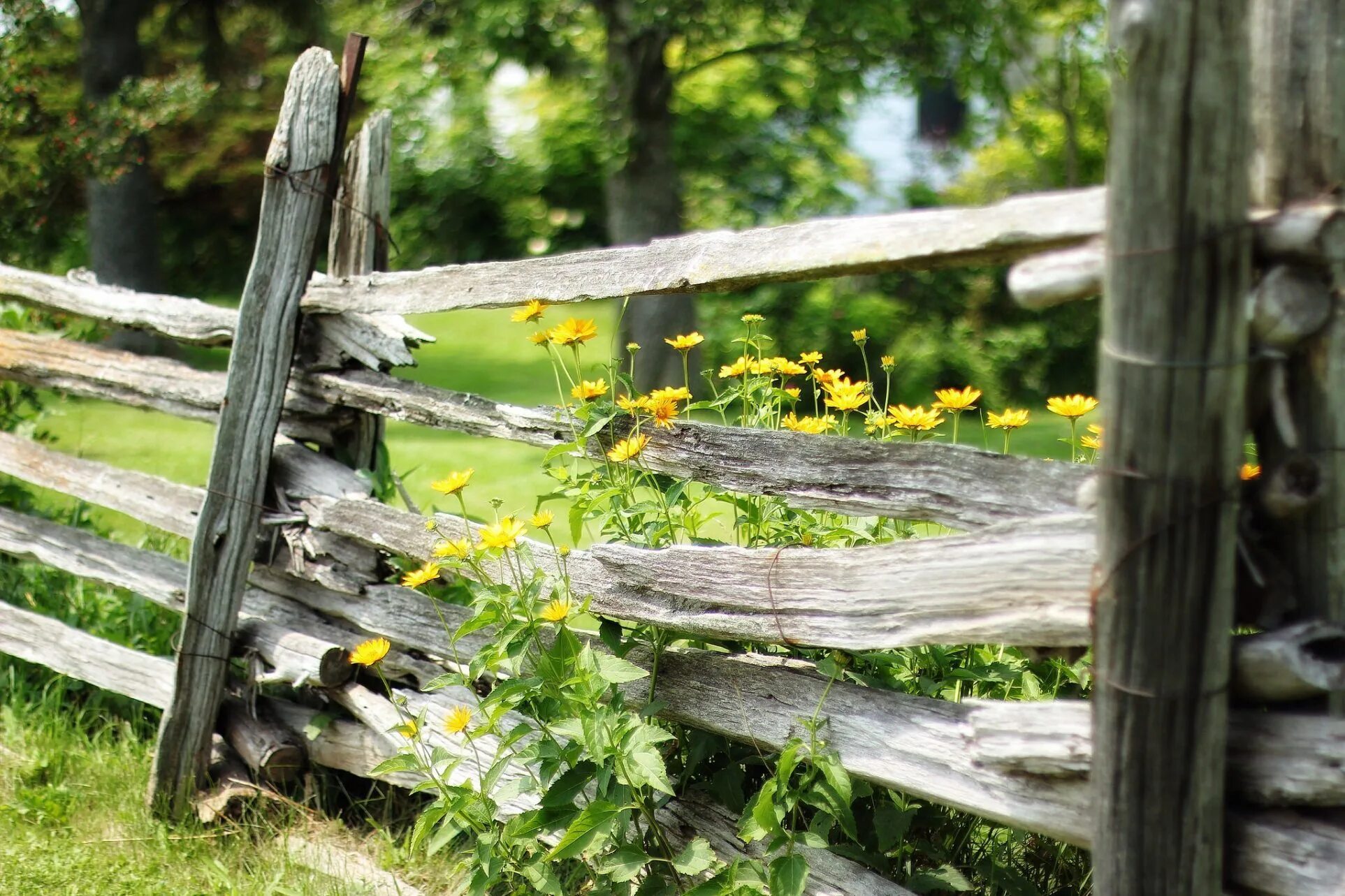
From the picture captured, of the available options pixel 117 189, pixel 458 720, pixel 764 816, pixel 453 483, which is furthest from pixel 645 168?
pixel 764 816

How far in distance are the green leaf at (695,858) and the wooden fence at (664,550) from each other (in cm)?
12

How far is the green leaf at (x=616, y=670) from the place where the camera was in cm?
254

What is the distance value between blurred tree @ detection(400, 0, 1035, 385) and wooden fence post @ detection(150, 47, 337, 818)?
528 cm

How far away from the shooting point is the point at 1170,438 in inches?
67.6

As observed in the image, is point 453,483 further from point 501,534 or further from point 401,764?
point 401,764

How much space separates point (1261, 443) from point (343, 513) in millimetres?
2371

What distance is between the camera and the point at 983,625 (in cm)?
201

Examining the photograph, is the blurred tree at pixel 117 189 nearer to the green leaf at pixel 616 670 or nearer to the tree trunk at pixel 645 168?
the tree trunk at pixel 645 168

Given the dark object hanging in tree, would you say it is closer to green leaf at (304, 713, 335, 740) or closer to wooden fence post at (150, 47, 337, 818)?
wooden fence post at (150, 47, 337, 818)

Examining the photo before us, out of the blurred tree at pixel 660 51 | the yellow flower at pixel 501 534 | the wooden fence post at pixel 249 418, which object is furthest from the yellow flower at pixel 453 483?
the blurred tree at pixel 660 51

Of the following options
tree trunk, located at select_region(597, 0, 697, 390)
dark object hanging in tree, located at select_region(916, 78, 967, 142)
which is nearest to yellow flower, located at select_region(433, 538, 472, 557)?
tree trunk, located at select_region(597, 0, 697, 390)

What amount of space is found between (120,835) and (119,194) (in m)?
9.20

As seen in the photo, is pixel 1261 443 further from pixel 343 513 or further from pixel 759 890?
pixel 343 513

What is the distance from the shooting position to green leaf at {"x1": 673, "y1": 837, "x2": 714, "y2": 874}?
2523 millimetres
